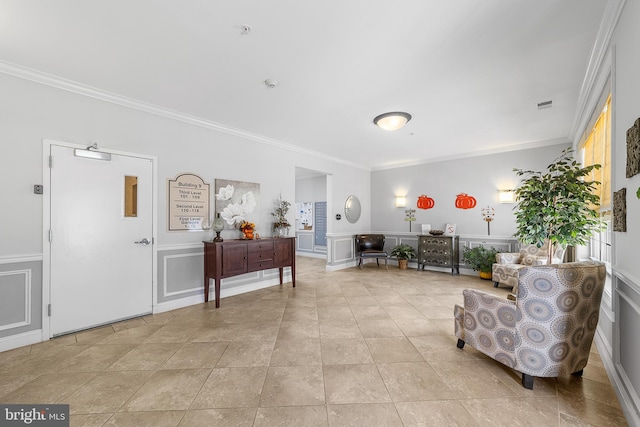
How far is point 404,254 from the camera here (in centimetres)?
669

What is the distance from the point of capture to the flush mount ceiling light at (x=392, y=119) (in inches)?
146

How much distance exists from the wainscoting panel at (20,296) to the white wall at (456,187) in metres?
6.67

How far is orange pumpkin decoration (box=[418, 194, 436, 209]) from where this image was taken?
6.44 metres

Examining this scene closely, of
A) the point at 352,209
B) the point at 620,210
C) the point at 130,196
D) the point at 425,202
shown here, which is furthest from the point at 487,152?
the point at 130,196

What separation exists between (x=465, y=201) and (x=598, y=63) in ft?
11.8

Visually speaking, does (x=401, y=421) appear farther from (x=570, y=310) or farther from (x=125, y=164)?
(x=125, y=164)

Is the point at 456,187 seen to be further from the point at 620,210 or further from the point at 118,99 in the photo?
the point at 118,99

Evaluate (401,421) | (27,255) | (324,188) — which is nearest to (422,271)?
(324,188)

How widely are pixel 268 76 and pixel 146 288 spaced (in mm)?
3097

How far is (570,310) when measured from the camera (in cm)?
187

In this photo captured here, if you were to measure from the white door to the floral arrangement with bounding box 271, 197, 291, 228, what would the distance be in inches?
80.7

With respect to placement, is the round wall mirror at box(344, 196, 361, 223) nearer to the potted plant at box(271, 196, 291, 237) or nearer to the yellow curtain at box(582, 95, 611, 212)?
the potted plant at box(271, 196, 291, 237)

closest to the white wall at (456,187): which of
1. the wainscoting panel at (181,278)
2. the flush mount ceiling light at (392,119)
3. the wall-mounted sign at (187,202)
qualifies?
the flush mount ceiling light at (392,119)

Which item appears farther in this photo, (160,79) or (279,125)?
(279,125)
